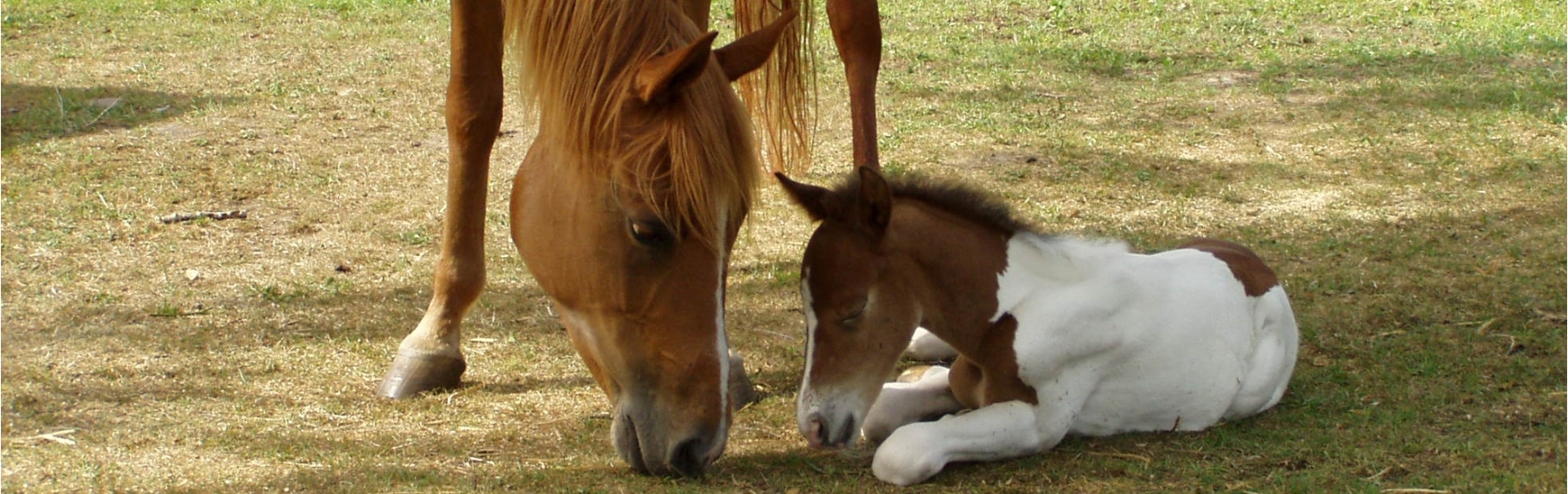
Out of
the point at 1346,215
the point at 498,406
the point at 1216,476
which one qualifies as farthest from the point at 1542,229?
the point at 498,406

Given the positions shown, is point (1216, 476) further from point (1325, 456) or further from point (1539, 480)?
point (1539, 480)

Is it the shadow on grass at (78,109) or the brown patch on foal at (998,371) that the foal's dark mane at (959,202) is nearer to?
the brown patch on foal at (998,371)

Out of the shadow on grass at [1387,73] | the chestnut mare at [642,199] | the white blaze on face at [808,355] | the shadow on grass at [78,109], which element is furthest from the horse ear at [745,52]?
the shadow on grass at [78,109]

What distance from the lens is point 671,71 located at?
256cm

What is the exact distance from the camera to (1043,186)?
5652 millimetres

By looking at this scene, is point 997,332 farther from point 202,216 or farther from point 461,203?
point 202,216

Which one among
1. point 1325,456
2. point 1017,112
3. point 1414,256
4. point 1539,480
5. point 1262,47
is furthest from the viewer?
point 1262,47

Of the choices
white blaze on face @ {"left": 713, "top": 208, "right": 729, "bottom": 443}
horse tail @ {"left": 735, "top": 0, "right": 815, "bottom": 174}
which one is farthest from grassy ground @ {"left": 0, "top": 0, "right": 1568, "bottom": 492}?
horse tail @ {"left": 735, "top": 0, "right": 815, "bottom": 174}

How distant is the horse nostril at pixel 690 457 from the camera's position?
2803 millimetres

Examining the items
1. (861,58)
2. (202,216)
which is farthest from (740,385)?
(202,216)

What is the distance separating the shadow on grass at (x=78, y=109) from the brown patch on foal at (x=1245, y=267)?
5.00m

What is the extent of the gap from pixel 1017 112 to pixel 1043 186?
1.23 meters

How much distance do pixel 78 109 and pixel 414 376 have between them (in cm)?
396

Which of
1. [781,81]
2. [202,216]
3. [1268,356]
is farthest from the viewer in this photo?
[202,216]
